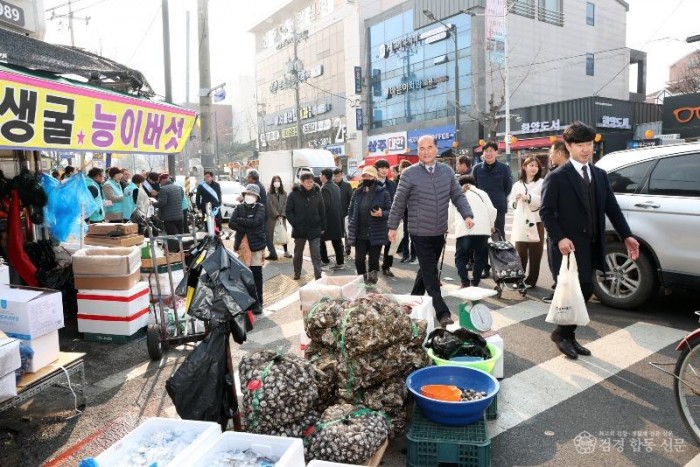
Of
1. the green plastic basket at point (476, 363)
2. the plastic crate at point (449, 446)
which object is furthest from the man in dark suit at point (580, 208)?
the plastic crate at point (449, 446)

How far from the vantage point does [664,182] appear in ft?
19.2

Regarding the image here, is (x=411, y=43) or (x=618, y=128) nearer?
(x=618, y=128)

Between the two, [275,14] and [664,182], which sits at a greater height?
[275,14]

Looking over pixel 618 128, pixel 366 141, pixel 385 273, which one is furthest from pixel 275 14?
pixel 385 273

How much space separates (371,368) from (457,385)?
671mm

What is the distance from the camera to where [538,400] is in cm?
411

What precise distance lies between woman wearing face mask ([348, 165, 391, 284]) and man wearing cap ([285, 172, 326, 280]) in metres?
0.70

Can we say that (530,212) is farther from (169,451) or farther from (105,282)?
(169,451)

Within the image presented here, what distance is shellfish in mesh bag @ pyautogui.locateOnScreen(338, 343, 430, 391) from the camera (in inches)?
139

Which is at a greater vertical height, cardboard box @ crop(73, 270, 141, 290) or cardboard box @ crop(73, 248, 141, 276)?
cardboard box @ crop(73, 248, 141, 276)

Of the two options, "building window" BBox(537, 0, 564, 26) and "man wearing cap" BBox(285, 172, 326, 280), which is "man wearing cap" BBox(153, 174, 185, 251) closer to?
"man wearing cap" BBox(285, 172, 326, 280)

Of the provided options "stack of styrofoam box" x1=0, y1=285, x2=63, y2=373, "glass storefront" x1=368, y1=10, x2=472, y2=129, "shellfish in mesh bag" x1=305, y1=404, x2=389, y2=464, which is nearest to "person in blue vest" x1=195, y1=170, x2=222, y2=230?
"stack of styrofoam box" x1=0, y1=285, x2=63, y2=373

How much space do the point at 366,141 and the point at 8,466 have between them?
46.5m

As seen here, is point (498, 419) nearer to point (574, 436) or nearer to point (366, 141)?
point (574, 436)
